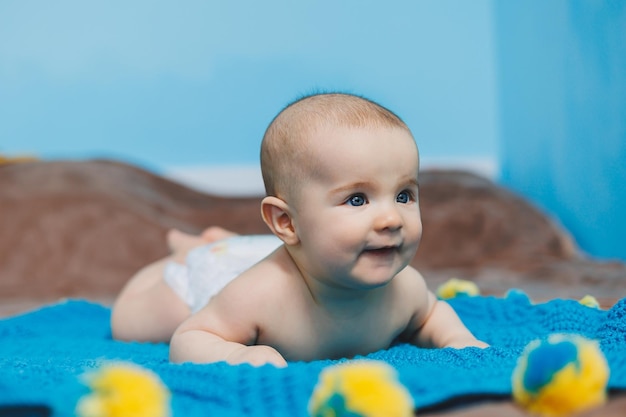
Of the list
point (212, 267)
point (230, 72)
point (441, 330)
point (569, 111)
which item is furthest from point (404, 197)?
point (230, 72)

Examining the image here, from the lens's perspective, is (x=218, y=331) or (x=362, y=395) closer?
(x=362, y=395)

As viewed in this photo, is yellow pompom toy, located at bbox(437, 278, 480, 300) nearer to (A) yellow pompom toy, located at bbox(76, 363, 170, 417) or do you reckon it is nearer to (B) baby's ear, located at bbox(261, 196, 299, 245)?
(B) baby's ear, located at bbox(261, 196, 299, 245)

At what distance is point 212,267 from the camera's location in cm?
141

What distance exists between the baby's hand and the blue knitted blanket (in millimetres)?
53

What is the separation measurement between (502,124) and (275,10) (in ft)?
4.64

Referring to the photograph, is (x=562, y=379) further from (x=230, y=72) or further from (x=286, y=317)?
(x=230, y=72)

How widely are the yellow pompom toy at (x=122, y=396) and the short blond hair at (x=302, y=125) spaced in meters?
0.41

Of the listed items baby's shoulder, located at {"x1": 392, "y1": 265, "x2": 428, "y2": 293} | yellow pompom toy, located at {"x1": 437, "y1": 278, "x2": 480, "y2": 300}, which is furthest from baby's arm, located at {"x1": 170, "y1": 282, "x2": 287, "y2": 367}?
yellow pompom toy, located at {"x1": 437, "y1": 278, "x2": 480, "y2": 300}

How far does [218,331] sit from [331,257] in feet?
0.66

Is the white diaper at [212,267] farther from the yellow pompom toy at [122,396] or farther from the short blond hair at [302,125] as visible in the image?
the yellow pompom toy at [122,396]

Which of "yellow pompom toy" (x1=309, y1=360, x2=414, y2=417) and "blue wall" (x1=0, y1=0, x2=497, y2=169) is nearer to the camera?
A: "yellow pompom toy" (x1=309, y1=360, x2=414, y2=417)

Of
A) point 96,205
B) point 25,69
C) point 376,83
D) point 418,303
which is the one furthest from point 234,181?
point 418,303

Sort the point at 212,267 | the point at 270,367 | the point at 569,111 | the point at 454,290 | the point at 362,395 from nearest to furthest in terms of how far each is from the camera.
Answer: the point at 362,395 → the point at 270,367 → the point at 212,267 → the point at 454,290 → the point at 569,111

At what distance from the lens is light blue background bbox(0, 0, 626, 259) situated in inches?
166
